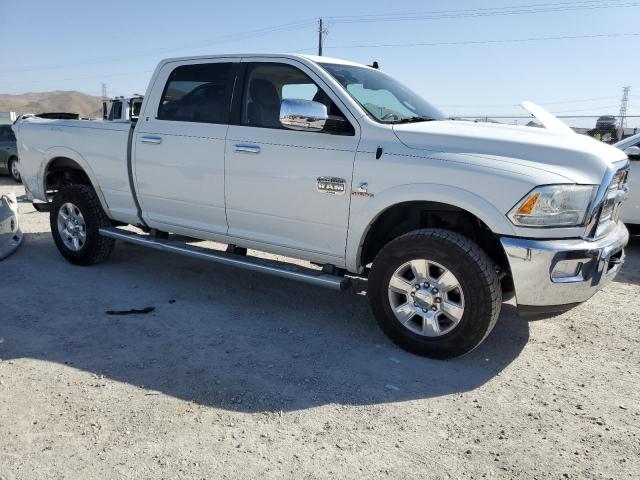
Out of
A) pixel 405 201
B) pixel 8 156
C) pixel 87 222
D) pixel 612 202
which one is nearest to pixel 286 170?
pixel 405 201

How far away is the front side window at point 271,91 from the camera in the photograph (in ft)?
14.1

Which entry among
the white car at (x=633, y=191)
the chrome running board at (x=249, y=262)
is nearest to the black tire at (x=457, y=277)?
the chrome running board at (x=249, y=262)

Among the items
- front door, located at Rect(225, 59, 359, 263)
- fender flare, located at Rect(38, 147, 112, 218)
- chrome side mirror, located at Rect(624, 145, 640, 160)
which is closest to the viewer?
front door, located at Rect(225, 59, 359, 263)

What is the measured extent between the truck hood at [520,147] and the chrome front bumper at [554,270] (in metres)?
0.42

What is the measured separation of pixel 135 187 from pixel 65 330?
5.30 ft

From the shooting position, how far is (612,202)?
3713 millimetres

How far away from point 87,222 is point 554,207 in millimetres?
4537

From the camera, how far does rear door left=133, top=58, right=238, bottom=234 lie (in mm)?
4582

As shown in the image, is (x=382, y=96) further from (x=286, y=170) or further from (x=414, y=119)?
(x=286, y=170)

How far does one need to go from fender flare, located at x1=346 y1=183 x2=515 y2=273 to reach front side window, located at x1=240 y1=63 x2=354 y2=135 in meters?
0.98

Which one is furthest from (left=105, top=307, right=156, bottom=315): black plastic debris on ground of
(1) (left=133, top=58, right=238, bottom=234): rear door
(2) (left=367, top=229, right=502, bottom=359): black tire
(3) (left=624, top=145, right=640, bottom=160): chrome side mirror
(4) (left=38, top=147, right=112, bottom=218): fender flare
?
(3) (left=624, top=145, right=640, bottom=160): chrome side mirror

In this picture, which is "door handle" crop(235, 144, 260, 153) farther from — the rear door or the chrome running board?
the chrome running board

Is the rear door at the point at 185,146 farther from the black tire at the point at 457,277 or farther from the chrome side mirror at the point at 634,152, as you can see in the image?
the chrome side mirror at the point at 634,152

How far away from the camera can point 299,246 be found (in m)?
4.24
